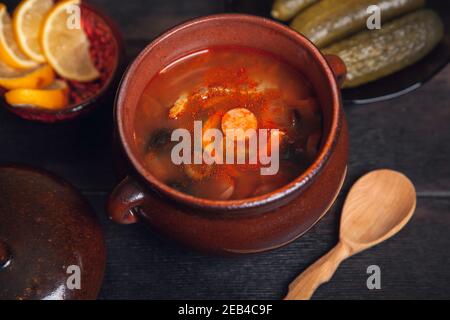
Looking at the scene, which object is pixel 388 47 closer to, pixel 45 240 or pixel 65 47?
pixel 65 47

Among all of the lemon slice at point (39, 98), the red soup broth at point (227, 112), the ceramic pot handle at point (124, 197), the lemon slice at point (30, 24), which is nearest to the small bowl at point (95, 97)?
the lemon slice at point (39, 98)

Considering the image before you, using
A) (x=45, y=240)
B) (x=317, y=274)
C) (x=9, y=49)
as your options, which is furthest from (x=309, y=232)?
(x=9, y=49)

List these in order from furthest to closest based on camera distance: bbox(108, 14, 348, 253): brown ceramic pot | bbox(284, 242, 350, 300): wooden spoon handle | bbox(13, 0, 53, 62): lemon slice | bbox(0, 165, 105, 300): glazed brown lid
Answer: bbox(13, 0, 53, 62): lemon slice → bbox(284, 242, 350, 300): wooden spoon handle → bbox(0, 165, 105, 300): glazed brown lid → bbox(108, 14, 348, 253): brown ceramic pot

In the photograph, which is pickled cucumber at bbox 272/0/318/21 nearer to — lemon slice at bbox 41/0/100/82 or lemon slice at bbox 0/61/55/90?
lemon slice at bbox 41/0/100/82

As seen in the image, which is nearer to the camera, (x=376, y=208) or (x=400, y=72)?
(x=376, y=208)

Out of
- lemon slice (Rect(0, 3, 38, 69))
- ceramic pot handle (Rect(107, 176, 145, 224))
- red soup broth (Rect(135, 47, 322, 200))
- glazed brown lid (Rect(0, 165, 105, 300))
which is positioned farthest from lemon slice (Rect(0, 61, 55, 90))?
ceramic pot handle (Rect(107, 176, 145, 224))
